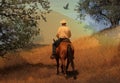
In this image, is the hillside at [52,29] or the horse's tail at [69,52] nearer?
the horse's tail at [69,52]

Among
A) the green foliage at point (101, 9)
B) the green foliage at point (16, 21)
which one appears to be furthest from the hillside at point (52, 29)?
the green foliage at point (16, 21)

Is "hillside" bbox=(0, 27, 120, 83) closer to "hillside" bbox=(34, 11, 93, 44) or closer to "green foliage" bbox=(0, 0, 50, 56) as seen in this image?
"green foliage" bbox=(0, 0, 50, 56)

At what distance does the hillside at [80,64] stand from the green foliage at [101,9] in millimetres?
1236

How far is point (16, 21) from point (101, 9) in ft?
52.8

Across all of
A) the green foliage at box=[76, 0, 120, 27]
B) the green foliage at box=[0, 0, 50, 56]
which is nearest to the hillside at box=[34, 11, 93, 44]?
the green foliage at box=[76, 0, 120, 27]

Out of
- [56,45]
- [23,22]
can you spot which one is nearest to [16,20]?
[23,22]

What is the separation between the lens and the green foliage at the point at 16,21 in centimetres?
2661

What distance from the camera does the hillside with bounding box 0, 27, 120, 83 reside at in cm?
2247

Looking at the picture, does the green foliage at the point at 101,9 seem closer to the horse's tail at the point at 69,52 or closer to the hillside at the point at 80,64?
the hillside at the point at 80,64

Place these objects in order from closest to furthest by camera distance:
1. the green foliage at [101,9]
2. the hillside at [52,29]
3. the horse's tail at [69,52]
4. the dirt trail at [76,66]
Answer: the horse's tail at [69,52] → the dirt trail at [76,66] → the green foliage at [101,9] → the hillside at [52,29]

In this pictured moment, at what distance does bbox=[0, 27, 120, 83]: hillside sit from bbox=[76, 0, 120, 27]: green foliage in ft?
4.06

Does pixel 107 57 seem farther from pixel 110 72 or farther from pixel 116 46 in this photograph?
pixel 110 72

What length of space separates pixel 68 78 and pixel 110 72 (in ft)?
7.52

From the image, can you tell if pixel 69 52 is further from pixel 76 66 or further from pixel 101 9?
pixel 101 9
